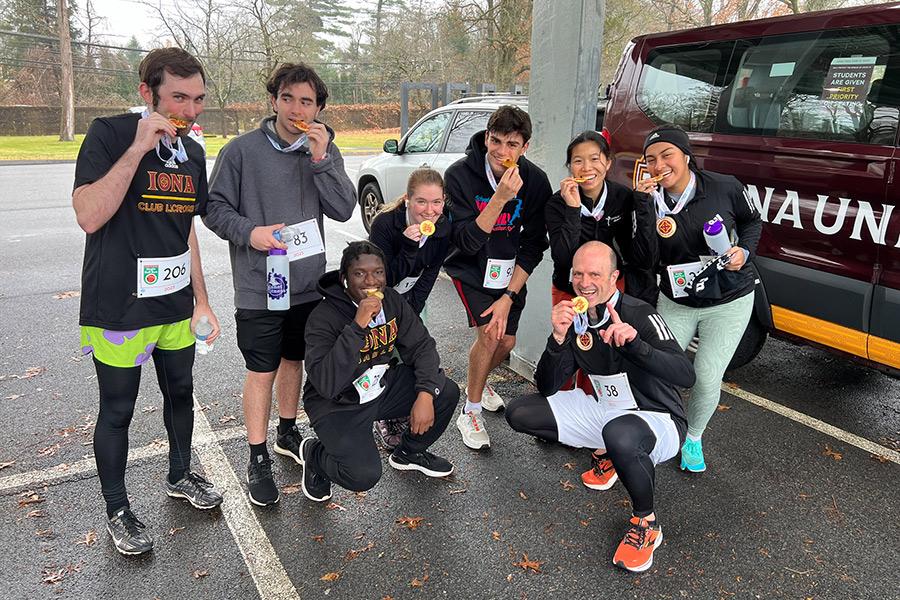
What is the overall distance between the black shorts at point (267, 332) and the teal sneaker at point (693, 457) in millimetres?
2056

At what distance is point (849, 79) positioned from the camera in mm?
3355

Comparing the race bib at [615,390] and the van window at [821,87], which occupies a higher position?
the van window at [821,87]

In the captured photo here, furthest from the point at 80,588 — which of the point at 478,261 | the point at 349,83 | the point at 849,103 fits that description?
the point at 349,83

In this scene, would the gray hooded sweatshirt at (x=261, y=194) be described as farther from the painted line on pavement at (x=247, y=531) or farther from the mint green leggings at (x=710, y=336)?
the mint green leggings at (x=710, y=336)

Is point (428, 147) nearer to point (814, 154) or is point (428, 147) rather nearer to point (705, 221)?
point (814, 154)

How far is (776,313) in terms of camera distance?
377 cm

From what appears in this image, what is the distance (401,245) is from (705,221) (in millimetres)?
1485

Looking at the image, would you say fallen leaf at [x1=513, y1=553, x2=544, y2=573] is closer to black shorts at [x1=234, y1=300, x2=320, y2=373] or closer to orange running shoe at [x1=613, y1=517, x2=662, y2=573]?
orange running shoe at [x1=613, y1=517, x2=662, y2=573]

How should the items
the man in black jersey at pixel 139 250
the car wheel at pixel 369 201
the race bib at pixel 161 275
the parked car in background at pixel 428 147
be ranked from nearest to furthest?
the man in black jersey at pixel 139 250, the race bib at pixel 161 275, the parked car in background at pixel 428 147, the car wheel at pixel 369 201

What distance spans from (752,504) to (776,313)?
4.57 ft

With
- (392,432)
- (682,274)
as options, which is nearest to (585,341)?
(682,274)

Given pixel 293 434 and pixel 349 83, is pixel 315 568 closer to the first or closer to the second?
pixel 293 434

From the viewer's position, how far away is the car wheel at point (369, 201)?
27.3 ft

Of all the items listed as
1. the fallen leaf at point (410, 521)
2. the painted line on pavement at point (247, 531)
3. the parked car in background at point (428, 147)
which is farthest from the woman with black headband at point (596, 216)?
the parked car in background at point (428, 147)
